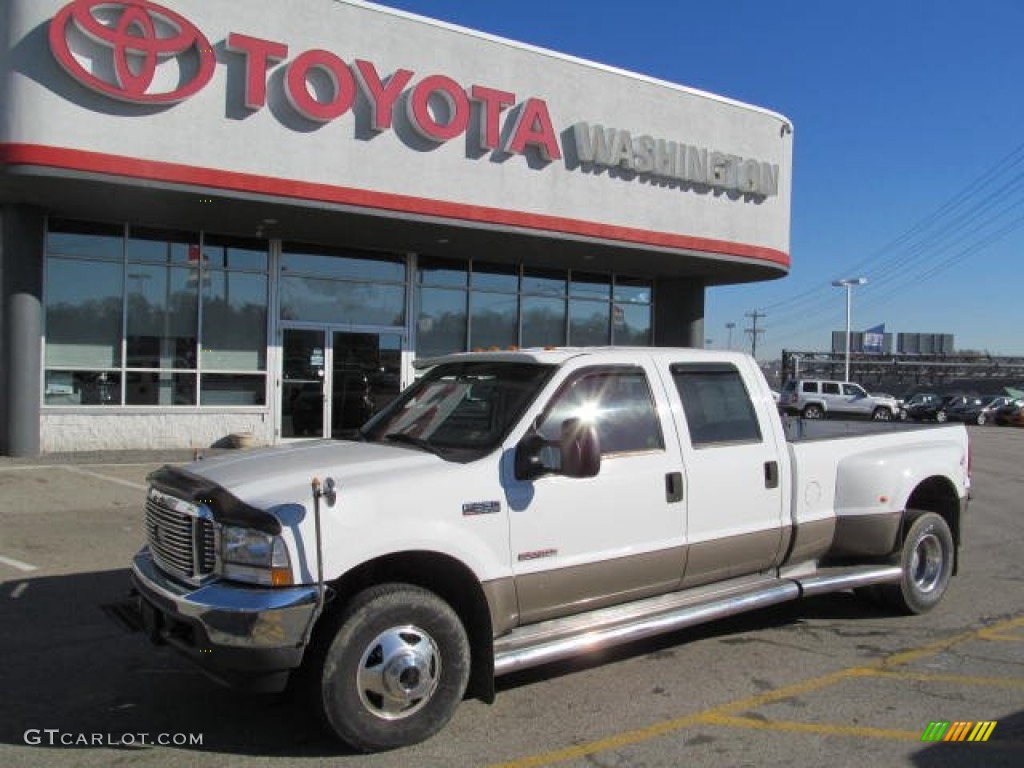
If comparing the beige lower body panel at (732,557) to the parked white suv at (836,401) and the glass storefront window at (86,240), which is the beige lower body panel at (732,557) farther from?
the parked white suv at (836,401)

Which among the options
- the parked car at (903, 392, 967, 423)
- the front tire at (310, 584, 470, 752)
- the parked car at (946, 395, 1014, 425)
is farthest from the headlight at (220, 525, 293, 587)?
the parked car at (946, 395, 1014, 425)

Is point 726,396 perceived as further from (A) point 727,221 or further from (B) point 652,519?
(A) point 727,221

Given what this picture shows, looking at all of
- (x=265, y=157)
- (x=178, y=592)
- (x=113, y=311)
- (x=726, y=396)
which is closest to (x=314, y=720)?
(x=178, y=592)

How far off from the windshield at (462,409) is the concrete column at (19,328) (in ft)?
32.9

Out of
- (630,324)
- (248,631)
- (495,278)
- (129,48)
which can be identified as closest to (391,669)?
(248,631)

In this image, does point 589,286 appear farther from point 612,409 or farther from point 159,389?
point 612,409

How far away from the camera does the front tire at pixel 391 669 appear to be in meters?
3.83

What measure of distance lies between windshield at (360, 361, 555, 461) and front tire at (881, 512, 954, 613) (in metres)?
3.19

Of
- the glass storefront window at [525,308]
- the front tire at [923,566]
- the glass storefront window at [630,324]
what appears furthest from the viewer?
the glass storefront window at [630,324]

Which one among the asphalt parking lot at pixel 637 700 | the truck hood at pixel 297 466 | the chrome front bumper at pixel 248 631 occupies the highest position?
the truck hood at pixel 297 466

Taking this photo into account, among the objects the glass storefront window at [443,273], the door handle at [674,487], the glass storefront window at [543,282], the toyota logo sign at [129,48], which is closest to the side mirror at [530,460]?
the door handle at [674,487]

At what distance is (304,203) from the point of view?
13227mm

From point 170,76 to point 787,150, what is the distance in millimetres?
13065

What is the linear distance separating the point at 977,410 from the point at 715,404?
4225 cm
